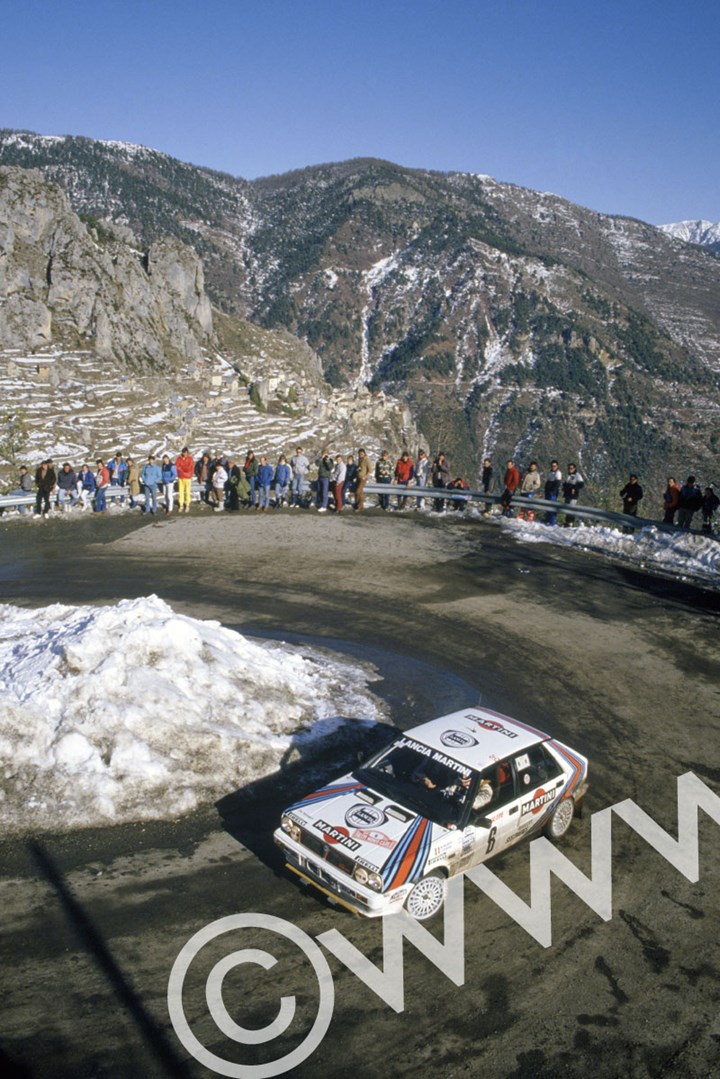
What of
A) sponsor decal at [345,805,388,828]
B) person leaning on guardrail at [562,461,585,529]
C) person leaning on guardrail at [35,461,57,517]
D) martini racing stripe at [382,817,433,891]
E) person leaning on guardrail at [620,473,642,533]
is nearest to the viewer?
martini racing stripe at [382,817,433,891]

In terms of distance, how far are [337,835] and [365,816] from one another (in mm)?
407

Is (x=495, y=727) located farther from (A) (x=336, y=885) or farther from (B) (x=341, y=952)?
(B) (x=341, y=952)

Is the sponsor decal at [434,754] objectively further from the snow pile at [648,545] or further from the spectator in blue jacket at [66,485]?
the spectator in blue jacket at [66,485]

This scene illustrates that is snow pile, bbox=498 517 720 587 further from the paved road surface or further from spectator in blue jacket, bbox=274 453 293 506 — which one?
spectator in blue jacket, bbox=274 453 293 506

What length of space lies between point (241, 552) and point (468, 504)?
9.05 meters

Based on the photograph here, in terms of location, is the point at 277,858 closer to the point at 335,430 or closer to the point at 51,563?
the point at 51,563

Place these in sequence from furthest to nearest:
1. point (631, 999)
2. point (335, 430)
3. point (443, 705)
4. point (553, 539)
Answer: point (335, 430), point (553, 539), point (443, 705), point (631, 999)

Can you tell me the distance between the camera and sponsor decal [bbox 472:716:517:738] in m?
9.45

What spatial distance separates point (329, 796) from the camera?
8641 millimetres

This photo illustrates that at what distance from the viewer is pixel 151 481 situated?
26234 mm

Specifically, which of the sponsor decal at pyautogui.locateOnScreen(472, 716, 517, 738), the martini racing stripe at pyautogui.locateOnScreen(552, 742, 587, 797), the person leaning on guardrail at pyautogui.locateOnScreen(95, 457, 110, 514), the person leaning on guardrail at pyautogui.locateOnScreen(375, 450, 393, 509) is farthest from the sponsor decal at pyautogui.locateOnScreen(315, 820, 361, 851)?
the person leaning on guardrail at pyautogui.locateOnScreen(375, 450, 393, 509)

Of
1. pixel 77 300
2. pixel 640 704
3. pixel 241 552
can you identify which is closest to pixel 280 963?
pixel 640 704

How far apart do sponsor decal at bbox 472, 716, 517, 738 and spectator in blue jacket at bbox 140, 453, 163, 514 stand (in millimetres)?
18601

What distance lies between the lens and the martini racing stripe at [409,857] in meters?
7.50
